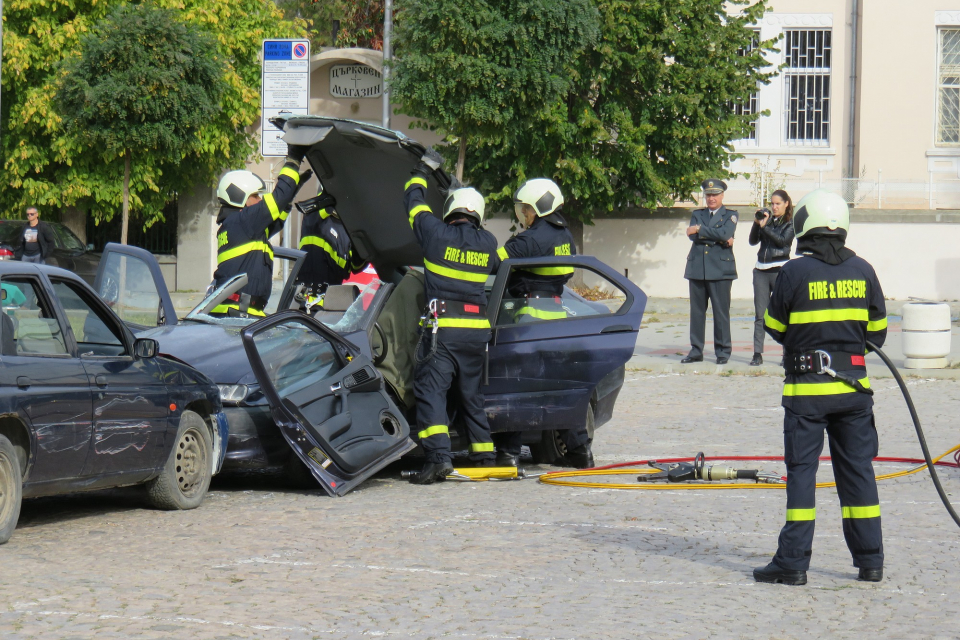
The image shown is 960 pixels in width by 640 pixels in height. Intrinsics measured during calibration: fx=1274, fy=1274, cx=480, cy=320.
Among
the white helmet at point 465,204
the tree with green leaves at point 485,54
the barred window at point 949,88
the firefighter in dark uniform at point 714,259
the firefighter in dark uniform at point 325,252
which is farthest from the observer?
the barred window at point 949,88

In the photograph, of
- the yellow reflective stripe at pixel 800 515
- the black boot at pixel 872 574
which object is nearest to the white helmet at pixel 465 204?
the yellow reflective stripe at pixel 800 515

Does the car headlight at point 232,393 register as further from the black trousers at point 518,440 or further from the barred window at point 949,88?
the barred window at point 949,88

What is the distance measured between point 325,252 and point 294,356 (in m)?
2.01

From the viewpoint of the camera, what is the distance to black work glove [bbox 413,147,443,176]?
8375mm

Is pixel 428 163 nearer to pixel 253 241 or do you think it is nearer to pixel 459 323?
pixel 459 323

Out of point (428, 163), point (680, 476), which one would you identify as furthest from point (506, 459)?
point (428, 163)

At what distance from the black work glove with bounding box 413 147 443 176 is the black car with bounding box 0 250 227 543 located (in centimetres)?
207

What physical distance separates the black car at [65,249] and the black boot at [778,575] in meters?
18.1

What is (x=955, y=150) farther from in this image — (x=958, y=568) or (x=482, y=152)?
(x=958, y=568)

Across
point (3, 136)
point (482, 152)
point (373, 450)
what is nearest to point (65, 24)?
point (3, 136)

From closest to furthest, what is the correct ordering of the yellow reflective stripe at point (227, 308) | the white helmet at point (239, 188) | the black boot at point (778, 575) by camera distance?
the black boot at point (778, 575)
the yellow reflective stripe at point (227, 308)
the white helmet at point (239, 188)

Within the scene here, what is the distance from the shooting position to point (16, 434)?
19.4 ft

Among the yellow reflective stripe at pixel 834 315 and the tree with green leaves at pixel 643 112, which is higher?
the tree with green leaves at pixel 643 112

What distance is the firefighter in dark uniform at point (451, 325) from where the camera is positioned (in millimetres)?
8039
